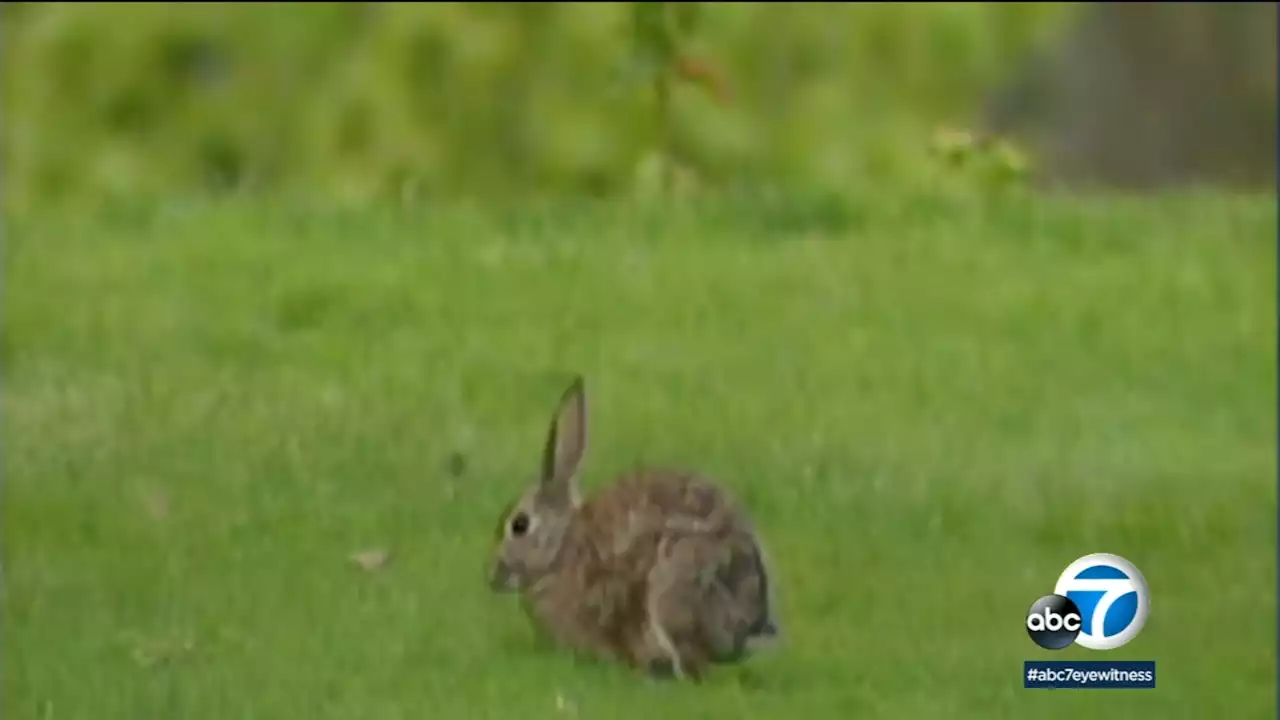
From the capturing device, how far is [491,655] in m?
4.30

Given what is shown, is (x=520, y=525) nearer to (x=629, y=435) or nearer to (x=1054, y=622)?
(x=1054, y=622)

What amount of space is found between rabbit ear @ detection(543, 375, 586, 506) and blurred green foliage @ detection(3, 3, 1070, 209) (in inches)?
196

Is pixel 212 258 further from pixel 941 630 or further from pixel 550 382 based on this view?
pixel 941 630

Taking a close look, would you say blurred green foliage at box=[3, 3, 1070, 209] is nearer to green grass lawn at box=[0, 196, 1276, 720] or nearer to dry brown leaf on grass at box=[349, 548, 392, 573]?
green grass lawn at box=[0, 196, 1276, 720]

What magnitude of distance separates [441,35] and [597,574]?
18.5ft

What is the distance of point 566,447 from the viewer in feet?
14.6

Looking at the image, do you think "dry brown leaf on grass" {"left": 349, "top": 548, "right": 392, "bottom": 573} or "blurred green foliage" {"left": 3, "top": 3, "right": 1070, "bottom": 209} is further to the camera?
"blurred green foliage" {"left": 3, "top": 3, "right": 1070, "bottom": 209}

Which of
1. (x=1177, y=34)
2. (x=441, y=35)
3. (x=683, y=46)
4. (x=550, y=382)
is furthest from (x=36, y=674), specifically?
(x=1177, y=34)

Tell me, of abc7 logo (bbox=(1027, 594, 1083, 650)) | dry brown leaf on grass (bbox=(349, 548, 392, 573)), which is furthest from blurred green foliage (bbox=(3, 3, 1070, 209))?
abc7 logo (bbox=(1027, 594, 1083, 650))

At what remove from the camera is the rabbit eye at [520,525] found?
14.8ft

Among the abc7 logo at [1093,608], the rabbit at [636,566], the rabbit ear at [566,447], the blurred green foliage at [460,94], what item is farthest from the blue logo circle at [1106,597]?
the blurred green foliage at [460,94]

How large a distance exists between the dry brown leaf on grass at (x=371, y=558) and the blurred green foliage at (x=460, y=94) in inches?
185

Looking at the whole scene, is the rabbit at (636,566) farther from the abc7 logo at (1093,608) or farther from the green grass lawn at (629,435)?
the abc7 logo at (1093,608)

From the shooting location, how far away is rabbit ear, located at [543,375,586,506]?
4371 millimetres
